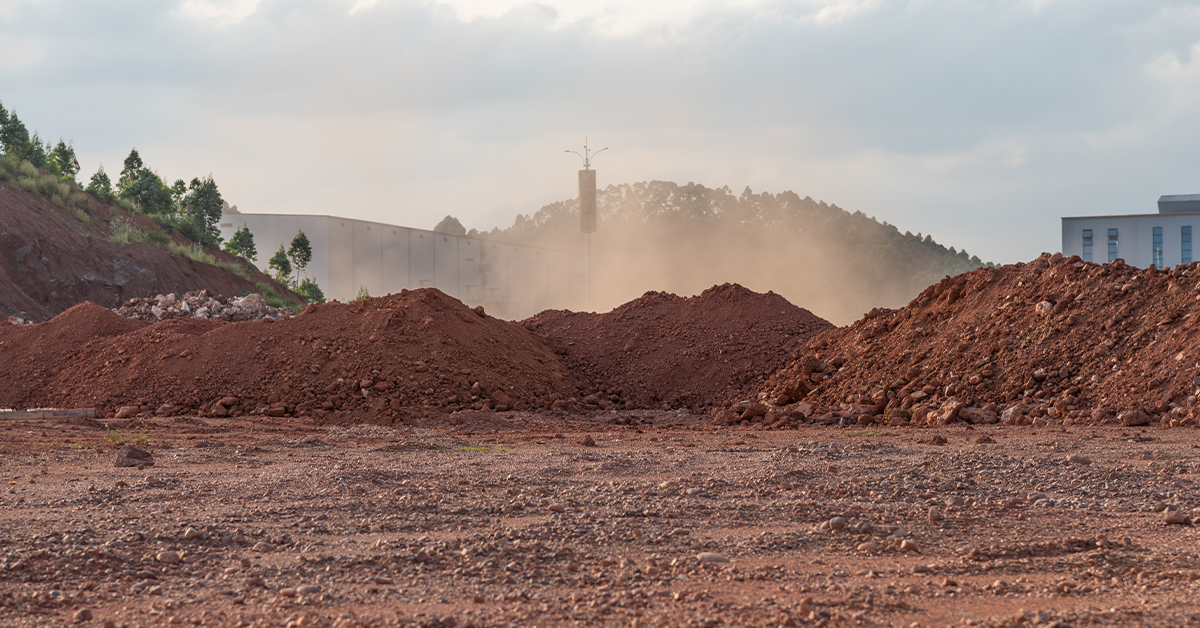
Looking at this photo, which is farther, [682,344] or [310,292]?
[310,292]

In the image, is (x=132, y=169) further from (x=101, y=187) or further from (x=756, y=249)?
(x=756, y=249)

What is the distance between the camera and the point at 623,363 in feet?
63.1

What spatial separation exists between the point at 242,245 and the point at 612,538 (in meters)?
50.4

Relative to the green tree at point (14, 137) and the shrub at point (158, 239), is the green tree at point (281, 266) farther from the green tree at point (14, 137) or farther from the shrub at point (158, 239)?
the green tree at point (14, 137)

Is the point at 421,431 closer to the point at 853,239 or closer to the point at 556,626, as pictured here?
the point at 556,626

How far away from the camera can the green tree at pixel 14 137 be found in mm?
43906

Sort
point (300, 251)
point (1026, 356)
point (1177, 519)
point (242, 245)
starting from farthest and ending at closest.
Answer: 1. point (300, 251)
2. point (242, 245)
3. point (1026, 356)
4. point (1177, 519)

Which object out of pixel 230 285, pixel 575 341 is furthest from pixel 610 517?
pixel 230 285

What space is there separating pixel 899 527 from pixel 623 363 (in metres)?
13.6

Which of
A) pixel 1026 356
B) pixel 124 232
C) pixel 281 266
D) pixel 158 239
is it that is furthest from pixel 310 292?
pixel 1026 356

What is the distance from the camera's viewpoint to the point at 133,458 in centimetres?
925

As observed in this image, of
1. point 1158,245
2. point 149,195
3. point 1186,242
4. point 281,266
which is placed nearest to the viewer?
point 149,195

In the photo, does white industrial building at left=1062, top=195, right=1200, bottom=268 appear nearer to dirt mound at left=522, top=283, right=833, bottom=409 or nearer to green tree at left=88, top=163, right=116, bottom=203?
dirt mound at left=522, top=283, right=833, bottom=409

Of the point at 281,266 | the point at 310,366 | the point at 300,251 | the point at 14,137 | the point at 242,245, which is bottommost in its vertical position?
the point at 310,366
